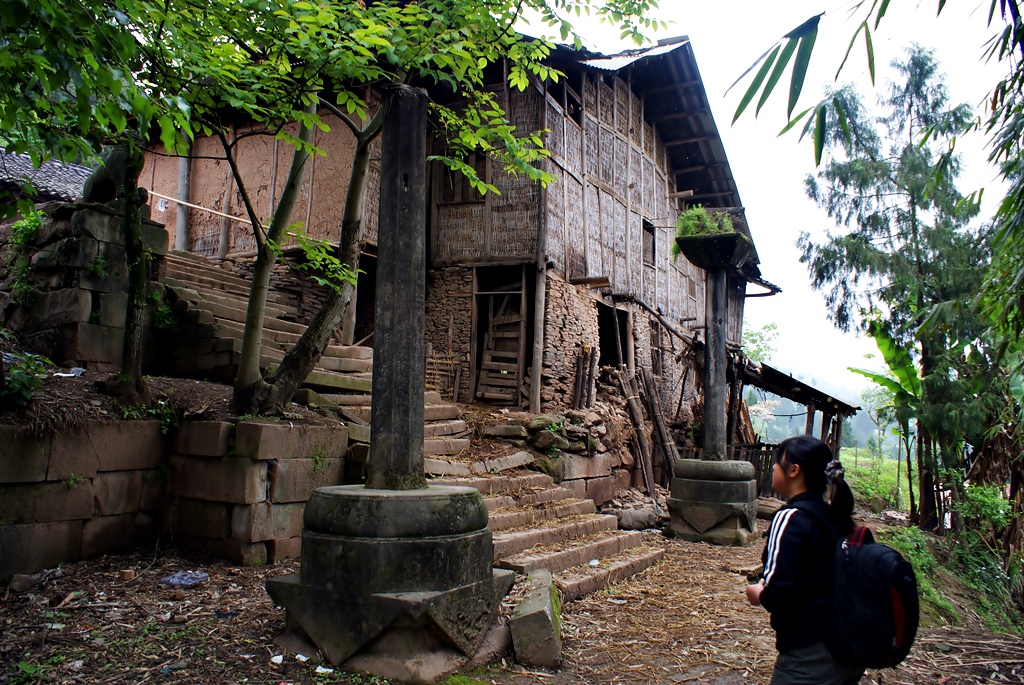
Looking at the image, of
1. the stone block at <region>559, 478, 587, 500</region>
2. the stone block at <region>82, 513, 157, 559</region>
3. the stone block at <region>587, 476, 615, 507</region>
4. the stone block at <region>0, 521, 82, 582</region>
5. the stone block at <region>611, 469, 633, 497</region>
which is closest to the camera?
the stone block at <region>0, 521, 82, 582</region>

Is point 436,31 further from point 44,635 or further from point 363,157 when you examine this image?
point 44,635

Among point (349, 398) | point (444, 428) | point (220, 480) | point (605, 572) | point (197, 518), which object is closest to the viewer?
point (220, 480)

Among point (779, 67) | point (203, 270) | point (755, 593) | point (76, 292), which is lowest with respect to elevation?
point (755, 593)

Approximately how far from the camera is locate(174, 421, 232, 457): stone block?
19.2 feet

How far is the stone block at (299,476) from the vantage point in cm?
586

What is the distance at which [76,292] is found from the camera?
21.6ft

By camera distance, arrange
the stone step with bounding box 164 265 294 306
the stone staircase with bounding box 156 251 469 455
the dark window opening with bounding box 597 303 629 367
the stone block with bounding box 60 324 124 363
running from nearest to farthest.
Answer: the stone block with bounding box 60 324 124 363 < the stone staircase with bounding box 156 251 469 455 < the stone step with bounding box 164 265 294 306 < the dark window opening with bounding box 597 303 629 367

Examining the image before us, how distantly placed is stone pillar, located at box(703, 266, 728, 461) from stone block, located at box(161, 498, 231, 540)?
6171 mm

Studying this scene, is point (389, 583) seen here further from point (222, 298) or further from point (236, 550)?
point (222, 298)

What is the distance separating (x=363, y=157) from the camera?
6441 millimetres

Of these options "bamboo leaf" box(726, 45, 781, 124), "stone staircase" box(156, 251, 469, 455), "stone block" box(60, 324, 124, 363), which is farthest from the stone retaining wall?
"bamboo leaf" box(726, 45, 781, 124)

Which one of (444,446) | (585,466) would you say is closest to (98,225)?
(444,446)

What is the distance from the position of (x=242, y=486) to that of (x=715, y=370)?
20.9 ft

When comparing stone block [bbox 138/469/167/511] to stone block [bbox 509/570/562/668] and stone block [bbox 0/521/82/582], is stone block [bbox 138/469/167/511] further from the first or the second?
stone block [bbox 509/570/562/668]
